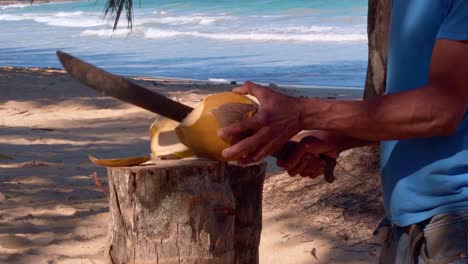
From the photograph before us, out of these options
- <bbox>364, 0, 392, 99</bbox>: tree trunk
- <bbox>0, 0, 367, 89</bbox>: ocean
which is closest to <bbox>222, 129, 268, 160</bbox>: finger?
<bbox>364, 0, 392, 99</bbox>: tree trunk

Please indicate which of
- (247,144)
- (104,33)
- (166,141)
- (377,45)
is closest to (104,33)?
(104,33)

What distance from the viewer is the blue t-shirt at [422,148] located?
6.28ft

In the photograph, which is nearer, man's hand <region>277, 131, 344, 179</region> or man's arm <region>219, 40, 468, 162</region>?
man's arm <region>219, 40, 468, 162</region>

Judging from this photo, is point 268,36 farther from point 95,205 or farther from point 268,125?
point 268,125

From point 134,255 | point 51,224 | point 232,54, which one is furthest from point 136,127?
point 232,54

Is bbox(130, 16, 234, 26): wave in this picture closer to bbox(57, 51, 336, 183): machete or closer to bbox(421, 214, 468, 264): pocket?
bbox(57, 51, 336, 183): machete

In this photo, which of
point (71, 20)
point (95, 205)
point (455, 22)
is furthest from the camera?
point (71, 20)

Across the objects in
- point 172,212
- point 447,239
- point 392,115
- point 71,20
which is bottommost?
point 71,20

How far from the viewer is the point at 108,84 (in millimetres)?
1995

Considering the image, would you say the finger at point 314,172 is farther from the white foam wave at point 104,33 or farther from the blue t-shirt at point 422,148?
the white foam wave at point 104,33

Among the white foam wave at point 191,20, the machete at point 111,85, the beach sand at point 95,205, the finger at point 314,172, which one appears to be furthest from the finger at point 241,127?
the white foam wave at point 191,20

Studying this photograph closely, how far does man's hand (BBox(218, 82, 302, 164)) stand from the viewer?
188cm

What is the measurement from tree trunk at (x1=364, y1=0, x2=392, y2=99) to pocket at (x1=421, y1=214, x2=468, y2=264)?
2.54 metres

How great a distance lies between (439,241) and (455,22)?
56 centimetres
